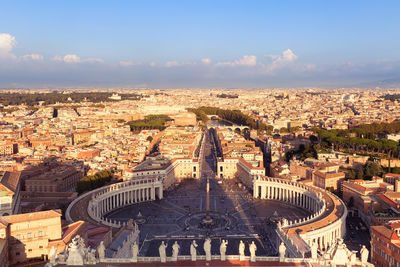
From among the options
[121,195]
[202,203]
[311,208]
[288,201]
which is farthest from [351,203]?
[121,195]

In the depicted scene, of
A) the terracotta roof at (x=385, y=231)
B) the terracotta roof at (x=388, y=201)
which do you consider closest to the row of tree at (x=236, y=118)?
the terracotta roof at (x=388, y=201)

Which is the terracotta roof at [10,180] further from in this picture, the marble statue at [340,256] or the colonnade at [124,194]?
the marble statue at [340,256]

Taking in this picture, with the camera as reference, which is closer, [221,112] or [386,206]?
[386,206]

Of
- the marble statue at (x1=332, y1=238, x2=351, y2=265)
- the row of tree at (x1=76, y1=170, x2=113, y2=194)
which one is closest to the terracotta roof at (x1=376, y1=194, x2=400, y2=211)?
the marble statue at (x1=332, y1=238, x2=351, y2=265)

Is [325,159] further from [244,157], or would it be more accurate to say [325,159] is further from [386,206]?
[386,206]

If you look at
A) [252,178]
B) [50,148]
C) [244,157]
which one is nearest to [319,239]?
[252,178]

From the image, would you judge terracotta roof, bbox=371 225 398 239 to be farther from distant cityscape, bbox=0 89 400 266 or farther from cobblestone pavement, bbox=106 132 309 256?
cobblestone pavement, bbox=106 132 309 256
